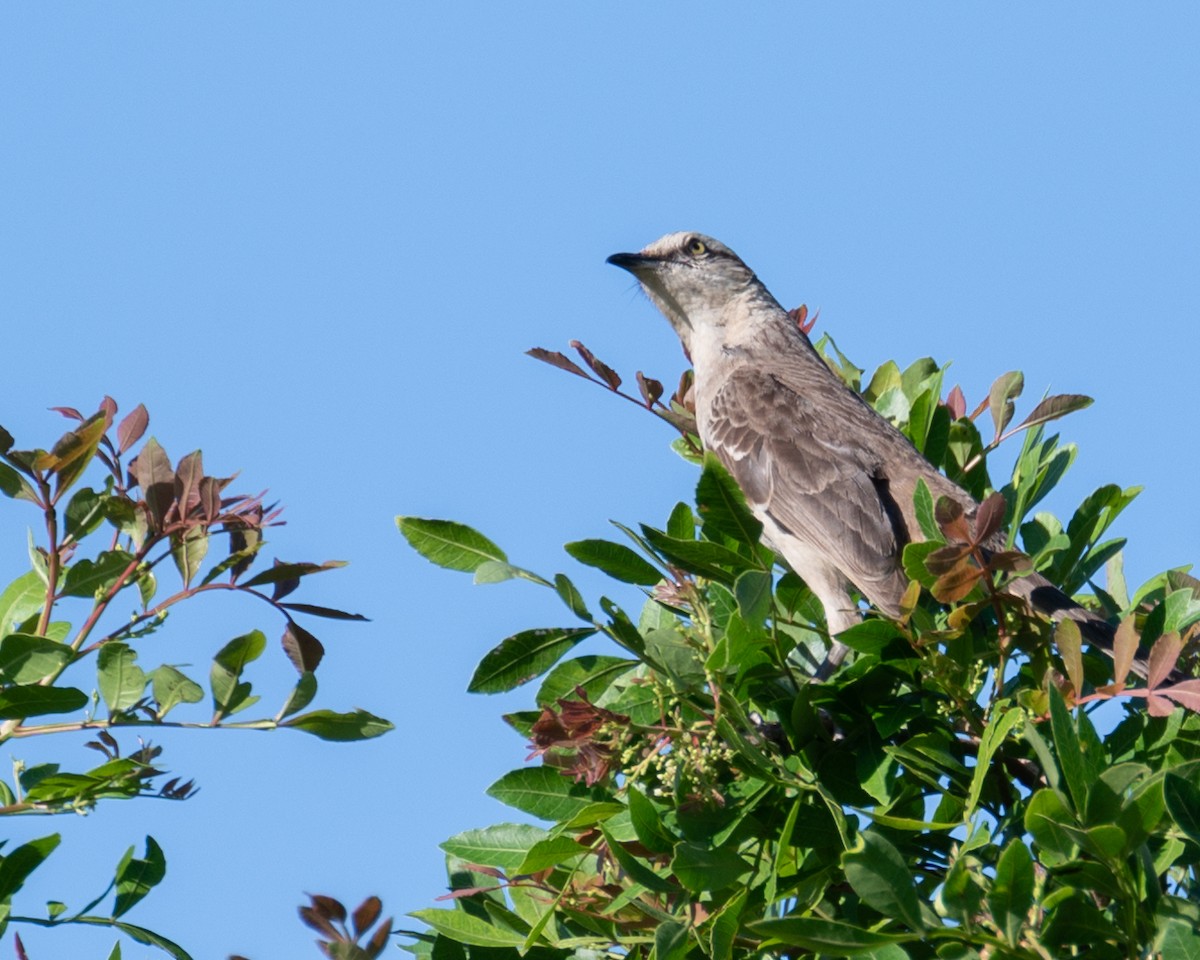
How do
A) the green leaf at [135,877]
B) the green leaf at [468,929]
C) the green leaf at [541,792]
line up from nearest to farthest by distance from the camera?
1. the green leaf at [135,877]
2. the green leaf at [468,929]
3. the green leaf at [541,792]

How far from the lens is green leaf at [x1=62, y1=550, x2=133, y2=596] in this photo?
320 cm

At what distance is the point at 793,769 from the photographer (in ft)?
→ 11.4

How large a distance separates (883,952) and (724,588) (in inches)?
36.3

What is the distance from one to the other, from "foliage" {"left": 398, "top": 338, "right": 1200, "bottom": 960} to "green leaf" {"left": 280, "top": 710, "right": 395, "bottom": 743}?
0.95ft

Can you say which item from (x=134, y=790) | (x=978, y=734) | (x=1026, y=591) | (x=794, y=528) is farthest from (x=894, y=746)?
(x=794, y=528)

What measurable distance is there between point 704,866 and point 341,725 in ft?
2.77

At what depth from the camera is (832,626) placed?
201 inches

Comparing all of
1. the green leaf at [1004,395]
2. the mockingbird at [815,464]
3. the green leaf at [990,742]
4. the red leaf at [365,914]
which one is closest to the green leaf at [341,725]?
the red leaf at [365,914]

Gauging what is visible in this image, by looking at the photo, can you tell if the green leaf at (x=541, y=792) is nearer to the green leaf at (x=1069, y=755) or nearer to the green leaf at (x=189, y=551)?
the green leaf at (x=189, y=551)

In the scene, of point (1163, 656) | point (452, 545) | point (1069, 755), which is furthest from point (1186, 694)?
point (452, 545)

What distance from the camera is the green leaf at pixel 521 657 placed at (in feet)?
11.4

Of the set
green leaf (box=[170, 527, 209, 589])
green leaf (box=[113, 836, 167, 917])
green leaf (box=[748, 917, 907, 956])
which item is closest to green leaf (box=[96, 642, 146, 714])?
green leaf (box=[170, 527, 209, 589])

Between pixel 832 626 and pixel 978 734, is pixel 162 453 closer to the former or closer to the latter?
→ pixel 978 734

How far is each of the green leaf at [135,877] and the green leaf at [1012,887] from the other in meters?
1.83
